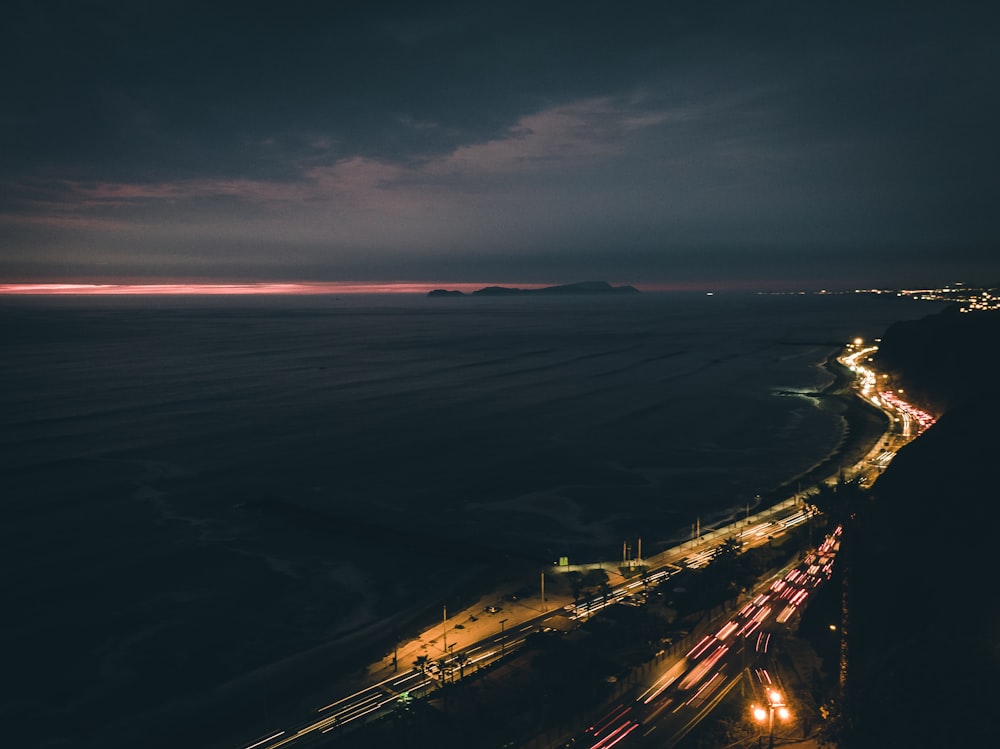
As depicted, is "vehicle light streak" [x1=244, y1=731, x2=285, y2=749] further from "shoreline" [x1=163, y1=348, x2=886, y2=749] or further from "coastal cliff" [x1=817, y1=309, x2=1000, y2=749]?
"coastal cliff" [x1=817, y1=309, x2=1000, y2=749]

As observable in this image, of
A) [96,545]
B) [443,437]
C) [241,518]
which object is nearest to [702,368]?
[443,437]

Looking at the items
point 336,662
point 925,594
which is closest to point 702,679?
point 925,594

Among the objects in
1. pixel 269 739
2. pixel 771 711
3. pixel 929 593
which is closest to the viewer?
pixel 771 711

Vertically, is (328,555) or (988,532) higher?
(988,532)

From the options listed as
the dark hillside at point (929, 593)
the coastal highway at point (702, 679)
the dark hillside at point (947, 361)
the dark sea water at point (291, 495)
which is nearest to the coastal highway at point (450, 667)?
the coastal highway at point (702, 679)

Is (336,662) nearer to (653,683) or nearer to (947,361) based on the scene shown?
(653,683)

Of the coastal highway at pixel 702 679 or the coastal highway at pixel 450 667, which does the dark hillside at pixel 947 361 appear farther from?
the coastal highway at pixel 450 667

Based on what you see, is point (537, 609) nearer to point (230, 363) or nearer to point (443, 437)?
point (443, 437)
